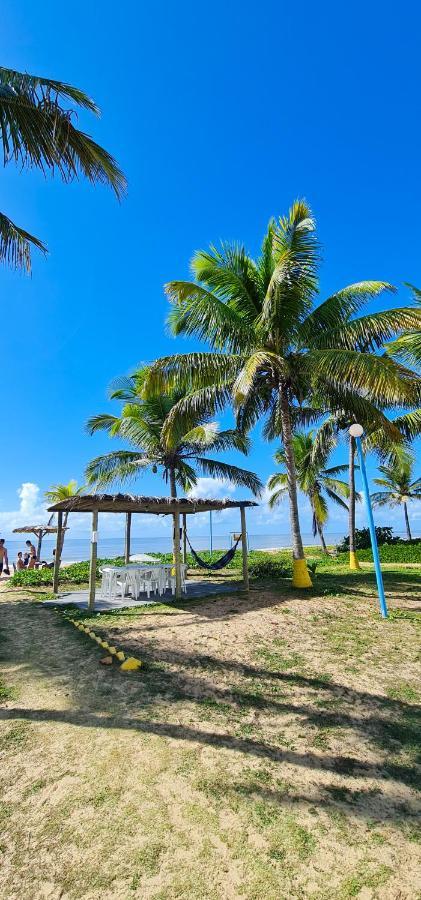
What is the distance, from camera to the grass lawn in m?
2.15

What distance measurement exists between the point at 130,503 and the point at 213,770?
6356 millimetres

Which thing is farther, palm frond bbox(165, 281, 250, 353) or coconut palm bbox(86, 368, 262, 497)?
coconut palm bbox(86, 368, 262, 497)

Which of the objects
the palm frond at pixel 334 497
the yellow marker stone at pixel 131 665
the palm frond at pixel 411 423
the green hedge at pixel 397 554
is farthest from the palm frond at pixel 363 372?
the palm frond at pixel 334 497

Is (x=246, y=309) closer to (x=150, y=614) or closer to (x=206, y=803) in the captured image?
(x=150, y=614)

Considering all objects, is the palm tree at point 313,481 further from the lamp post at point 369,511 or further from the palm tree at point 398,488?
the lamp post at point 369,511

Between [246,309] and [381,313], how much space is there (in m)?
3.05

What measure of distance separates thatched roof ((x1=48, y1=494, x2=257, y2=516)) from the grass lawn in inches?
117

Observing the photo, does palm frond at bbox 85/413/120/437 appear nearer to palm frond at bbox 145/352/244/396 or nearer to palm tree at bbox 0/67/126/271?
palm frond at bbox 145/352/244/396

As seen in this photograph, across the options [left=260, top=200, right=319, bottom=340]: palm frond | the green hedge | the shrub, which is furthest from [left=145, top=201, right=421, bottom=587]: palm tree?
the green hedge

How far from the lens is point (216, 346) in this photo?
33.6ft

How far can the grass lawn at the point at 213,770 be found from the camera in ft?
7.06

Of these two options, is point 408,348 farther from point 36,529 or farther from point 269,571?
point 36,529

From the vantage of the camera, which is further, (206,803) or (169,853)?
(206,803)

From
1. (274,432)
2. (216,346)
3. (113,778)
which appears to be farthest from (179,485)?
(113,778)
